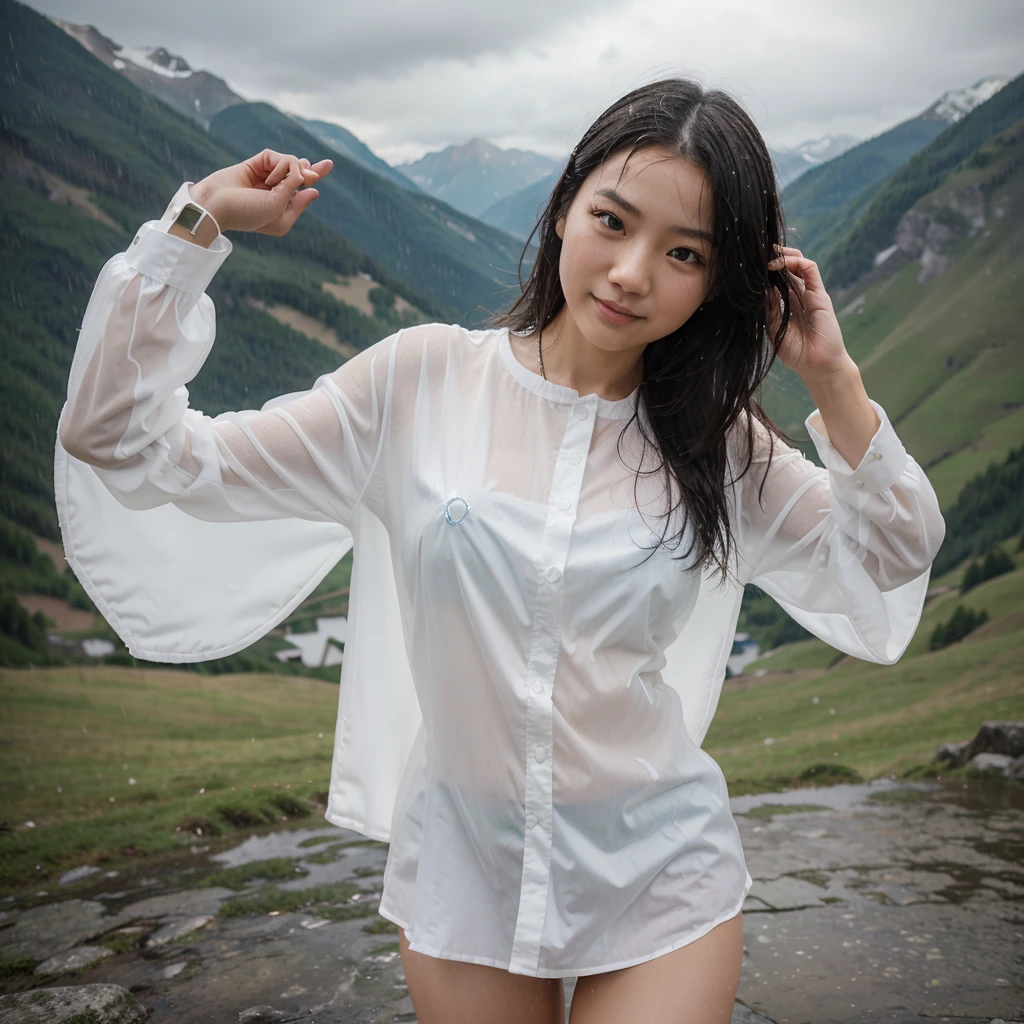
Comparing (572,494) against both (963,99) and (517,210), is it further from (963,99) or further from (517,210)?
(963,99)

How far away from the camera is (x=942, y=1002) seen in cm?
244

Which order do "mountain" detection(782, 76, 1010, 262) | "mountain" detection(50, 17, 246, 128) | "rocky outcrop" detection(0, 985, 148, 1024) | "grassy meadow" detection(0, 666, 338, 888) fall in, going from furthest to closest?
"mountain" detection(782, 76, 1010, 262) → "mountain" detection(50, 17, 246, 128) → "grassy meadow" detection(0, 666, 338, 888) → "rocky outcrop" detection(0, 985, 148, 1024)

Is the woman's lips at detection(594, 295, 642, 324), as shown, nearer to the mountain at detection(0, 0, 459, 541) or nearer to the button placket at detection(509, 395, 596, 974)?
the button placket at detection(509, 395, 596, 974)

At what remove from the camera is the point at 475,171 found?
17.6 ft

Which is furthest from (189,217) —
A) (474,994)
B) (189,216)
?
(474,994)

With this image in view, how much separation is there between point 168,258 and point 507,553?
0.56 meters

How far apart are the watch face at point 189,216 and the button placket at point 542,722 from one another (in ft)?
1.89

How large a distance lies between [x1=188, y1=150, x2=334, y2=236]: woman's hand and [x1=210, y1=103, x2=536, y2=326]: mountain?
334cm

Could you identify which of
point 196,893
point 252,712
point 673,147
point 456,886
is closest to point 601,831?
point 456,886

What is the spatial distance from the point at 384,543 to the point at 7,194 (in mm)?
3150

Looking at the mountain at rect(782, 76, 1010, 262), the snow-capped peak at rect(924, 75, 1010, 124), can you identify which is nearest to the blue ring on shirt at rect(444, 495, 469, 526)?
the mountain at rect(782, 76, 1010, 262)

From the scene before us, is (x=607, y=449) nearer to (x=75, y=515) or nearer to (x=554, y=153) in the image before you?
(x=75, y=515)

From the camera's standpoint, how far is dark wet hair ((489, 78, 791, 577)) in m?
1.39

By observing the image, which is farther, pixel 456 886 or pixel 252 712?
pixel 252 712
